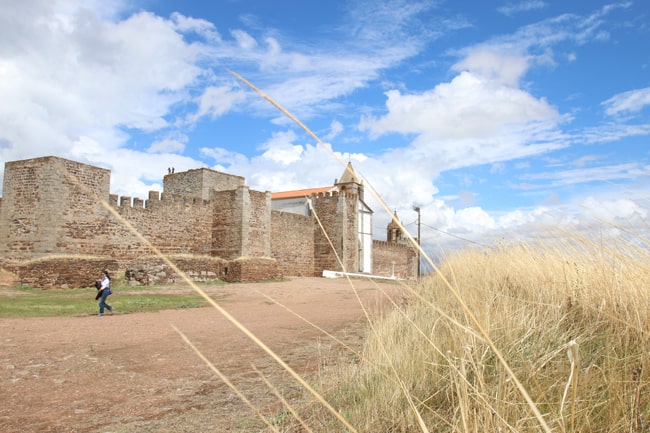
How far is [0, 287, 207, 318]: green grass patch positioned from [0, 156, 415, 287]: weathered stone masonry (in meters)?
1.58

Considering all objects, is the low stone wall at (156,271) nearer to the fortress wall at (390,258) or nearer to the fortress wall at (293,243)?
the fortress wall at (293,243)

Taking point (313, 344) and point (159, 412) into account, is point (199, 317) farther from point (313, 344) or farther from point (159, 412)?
point (159, 412)

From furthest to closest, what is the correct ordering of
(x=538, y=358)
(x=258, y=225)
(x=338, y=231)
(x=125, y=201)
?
1. (x=338, y=231)
2. (x=258, y=225)
3. (x=125, y=201)
4. (x=538, y=358)

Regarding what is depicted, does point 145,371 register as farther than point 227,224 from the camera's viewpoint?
No

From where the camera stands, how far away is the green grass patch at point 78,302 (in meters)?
10.7

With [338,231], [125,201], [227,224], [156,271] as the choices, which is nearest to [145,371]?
[156,271]

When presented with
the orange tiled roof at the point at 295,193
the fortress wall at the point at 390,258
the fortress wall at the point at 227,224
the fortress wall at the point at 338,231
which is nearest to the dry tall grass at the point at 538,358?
the fortress wall at the point at 227,224

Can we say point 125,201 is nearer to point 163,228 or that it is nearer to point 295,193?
point 163,228

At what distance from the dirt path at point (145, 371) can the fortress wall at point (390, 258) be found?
2802 cm

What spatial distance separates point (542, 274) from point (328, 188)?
127 ft

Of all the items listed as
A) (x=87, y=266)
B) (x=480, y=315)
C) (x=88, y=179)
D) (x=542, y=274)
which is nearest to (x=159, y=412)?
(x=480, y=315)

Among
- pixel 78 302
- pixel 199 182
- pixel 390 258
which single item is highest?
pixel 199 182

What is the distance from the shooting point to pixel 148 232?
20.4 meters

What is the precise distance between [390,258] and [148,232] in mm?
23204
